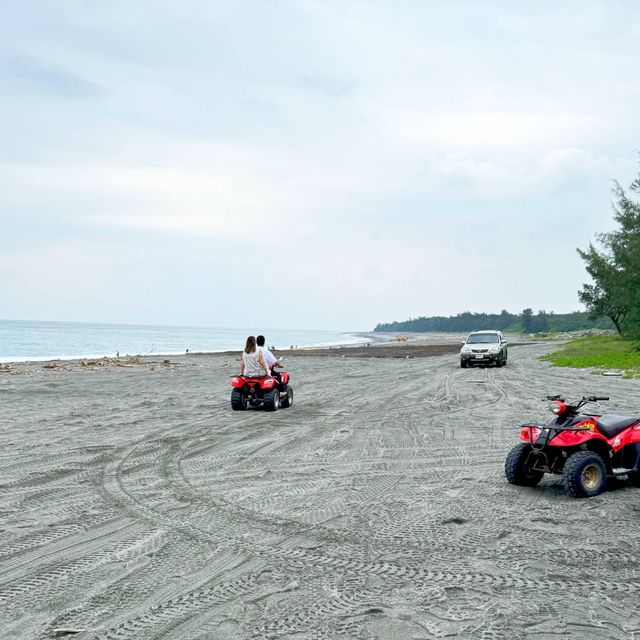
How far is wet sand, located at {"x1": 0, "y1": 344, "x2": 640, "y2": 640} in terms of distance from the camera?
4.42 m

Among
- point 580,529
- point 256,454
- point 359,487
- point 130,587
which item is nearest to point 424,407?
point 256,454

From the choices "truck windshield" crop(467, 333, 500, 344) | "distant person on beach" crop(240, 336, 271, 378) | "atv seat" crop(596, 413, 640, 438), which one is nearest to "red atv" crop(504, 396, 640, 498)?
"atv seat" crop(596, 413, 640, 438)

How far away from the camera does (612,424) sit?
26.5ft

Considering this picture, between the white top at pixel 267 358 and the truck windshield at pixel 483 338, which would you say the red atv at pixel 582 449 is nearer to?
the white top at pixel 267 358

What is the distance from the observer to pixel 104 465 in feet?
31.2

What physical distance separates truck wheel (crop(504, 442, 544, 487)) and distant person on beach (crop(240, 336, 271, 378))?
320 inches

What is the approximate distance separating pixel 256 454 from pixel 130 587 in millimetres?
5505

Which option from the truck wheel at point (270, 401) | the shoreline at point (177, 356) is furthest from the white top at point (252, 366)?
the shoreline at point (177, 356)

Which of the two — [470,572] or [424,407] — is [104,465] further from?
[424,407]

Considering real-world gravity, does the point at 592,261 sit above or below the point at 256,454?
above

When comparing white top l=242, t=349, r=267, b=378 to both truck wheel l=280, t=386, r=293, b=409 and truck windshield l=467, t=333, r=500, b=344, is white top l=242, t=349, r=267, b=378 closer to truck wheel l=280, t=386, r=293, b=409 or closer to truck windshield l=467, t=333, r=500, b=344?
truck wheel l=280, t=386, r=293, b=409

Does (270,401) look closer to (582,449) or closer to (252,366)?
(252,366)

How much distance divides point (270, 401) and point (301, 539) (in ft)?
32.1

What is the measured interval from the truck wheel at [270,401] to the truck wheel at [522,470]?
329 inches
